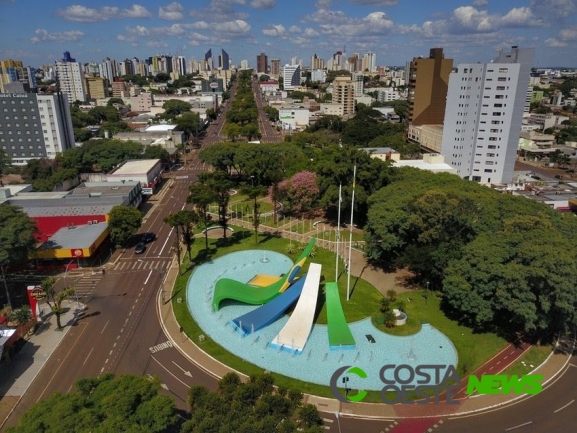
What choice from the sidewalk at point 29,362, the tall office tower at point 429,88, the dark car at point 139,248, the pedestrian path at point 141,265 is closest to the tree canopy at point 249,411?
the sidewalk at point 29,362

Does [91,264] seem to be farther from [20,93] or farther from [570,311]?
[20,93]

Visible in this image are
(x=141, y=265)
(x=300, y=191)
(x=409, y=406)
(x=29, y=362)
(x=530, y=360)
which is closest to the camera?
(x=409, y=406)

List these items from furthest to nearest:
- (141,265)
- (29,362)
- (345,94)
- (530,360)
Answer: (345,94), (141,265), (530,360), (29,362)

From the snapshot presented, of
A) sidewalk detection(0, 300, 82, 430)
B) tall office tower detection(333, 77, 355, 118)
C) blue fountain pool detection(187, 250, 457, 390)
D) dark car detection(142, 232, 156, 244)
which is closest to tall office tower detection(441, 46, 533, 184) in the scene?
blue fountain pool detection(187, 250, 457, 390)

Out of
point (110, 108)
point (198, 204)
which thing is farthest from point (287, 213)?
point (110, 108)

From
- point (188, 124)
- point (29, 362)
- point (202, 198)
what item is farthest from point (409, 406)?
point (188, 124)

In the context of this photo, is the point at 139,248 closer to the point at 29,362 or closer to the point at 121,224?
the point at 121,224

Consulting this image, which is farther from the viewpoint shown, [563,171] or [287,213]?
[563,171]
